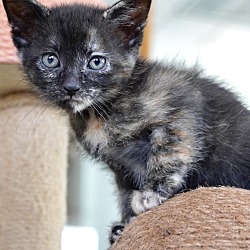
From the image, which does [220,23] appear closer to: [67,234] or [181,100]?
[67,234]

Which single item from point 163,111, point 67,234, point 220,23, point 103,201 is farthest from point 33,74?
point 103,201

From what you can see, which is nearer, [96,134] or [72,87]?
[72,87]

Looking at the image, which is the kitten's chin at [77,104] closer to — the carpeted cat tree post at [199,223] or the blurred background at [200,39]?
the carpeted cat tree post at [199,223]

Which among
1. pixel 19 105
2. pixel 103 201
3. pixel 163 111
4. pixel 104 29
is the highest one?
pixel 104 29

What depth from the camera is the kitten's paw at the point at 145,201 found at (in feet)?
4.21

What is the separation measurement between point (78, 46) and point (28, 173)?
22.6 inches

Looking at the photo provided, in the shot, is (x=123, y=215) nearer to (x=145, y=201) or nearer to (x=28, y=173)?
(x=145, y=201)

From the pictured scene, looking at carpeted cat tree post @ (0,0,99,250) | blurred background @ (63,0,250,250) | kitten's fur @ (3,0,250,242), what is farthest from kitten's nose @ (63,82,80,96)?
blurred background @ (63,0,250,250)

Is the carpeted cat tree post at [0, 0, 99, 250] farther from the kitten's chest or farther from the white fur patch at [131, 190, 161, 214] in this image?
the white fur patch at [131, 190, 161, 214]

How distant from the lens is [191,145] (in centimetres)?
132

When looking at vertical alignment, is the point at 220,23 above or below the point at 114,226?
above

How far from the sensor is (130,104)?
4.43 ft

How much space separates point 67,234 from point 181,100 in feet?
3.95

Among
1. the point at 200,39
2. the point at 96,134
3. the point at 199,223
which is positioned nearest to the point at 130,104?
the point at 96,134
